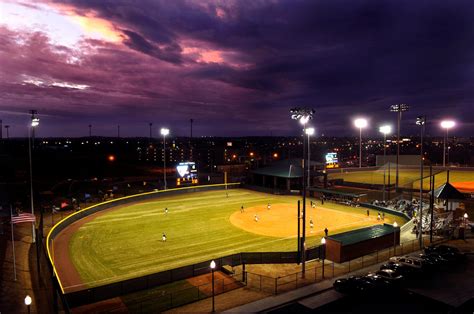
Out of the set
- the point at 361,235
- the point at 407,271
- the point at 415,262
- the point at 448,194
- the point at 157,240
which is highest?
the point at 448,194

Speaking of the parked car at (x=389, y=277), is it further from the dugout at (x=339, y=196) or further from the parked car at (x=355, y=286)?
the dugout at (x=339, y=196)

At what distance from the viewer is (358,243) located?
29.6 metres

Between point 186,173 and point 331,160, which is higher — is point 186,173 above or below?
below

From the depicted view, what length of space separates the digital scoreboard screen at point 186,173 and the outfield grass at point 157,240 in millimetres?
15753

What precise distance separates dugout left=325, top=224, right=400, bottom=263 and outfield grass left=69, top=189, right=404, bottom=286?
496cm

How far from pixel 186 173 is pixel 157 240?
35.8 meters

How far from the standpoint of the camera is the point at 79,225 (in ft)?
139

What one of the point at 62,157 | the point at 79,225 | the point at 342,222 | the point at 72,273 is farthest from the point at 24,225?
the point at 62,157

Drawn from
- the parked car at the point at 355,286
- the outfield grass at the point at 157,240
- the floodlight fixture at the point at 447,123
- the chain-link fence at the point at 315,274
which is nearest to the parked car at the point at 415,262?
the chain-link fence at the point at 315,274

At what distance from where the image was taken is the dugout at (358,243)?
2856cm

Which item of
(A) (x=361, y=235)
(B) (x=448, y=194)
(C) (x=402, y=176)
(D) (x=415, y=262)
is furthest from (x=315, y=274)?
(C) (x=402, y=176)

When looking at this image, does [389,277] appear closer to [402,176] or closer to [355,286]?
[355,286]

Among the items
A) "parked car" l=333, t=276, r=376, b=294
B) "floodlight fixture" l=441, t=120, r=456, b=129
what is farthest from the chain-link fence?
"floodlight fixture" l=441, t=120, r=456, b=129

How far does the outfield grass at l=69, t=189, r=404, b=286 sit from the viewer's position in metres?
29.0
